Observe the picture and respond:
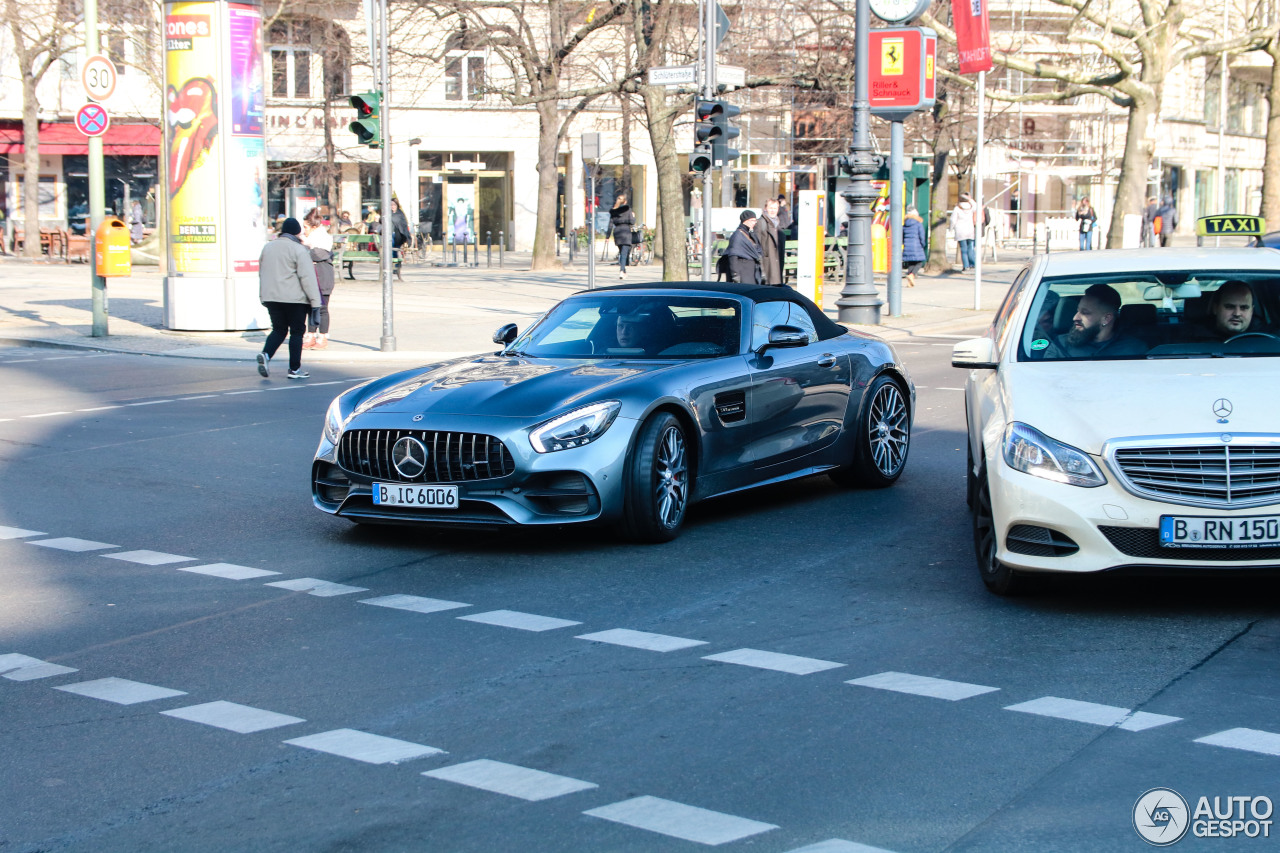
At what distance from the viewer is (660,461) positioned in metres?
8.28

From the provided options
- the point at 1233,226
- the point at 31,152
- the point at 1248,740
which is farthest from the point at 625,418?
the point at 31,152

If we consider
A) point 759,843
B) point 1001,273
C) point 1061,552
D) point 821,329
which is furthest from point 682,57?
point 759,843

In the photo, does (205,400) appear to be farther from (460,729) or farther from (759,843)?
(759,843)

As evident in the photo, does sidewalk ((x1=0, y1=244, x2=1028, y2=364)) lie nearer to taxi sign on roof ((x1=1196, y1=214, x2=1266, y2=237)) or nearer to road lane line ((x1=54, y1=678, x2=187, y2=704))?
taxi sign on roof ((x1=1196, y1=214, x2=1266, y2=237))

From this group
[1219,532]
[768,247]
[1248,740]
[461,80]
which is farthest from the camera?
[461,80]

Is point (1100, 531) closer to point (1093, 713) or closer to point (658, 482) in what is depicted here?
point (1093, 713)

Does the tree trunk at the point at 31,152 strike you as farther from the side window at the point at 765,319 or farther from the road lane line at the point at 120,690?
the road lane line at the point at 120,690

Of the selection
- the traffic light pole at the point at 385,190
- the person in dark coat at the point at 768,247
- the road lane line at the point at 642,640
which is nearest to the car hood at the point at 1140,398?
the road lane line at the point at 642,640

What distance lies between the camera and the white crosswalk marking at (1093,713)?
5.14 m

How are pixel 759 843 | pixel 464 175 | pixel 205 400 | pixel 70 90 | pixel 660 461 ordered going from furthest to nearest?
pixel 464 175 < pixel 70 90 < pixel 205 400 < pixel 660 461 < pixel 759 843

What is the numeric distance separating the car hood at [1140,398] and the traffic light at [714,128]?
1486 cm

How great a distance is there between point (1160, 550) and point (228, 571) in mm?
4462

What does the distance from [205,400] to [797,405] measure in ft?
27.2

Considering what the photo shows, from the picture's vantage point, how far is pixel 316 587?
7465 mm
